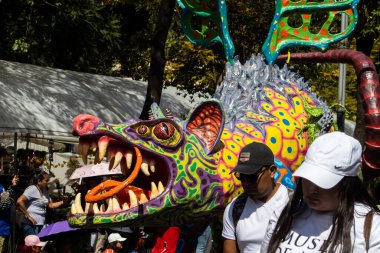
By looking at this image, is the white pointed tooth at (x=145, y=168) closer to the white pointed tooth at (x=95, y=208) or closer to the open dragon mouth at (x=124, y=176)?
the open dragon mouth at (x=124, y=176)

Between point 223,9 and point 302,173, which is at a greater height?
point 223,9

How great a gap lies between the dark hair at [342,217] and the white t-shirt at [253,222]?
47.3 inches

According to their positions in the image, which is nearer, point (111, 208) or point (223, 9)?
point (111, 208)

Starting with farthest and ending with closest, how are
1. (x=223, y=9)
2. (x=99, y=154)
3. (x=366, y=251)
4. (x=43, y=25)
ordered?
1. (x=43, y=25)
2. (x=223, y=9)
3. (x=99, y=154)
4. (x=366, y=251)

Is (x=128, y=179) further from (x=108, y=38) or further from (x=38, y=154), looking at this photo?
(x=108, y=38)

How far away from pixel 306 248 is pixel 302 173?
0.33 metres

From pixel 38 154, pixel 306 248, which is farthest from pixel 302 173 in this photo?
pixel 38 154

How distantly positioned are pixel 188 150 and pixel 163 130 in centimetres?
29

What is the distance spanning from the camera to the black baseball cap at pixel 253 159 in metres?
5.01

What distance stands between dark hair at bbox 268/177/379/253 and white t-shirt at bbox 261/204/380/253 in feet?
0.08

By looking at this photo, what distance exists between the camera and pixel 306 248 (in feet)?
11.5

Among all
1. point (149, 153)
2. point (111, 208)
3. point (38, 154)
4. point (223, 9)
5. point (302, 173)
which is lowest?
point (38, 154)

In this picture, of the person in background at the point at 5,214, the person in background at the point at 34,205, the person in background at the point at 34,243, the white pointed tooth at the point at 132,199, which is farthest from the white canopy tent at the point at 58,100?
the white pointed tooth at the point at 132,199

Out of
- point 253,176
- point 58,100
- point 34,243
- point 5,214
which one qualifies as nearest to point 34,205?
point 5,214
